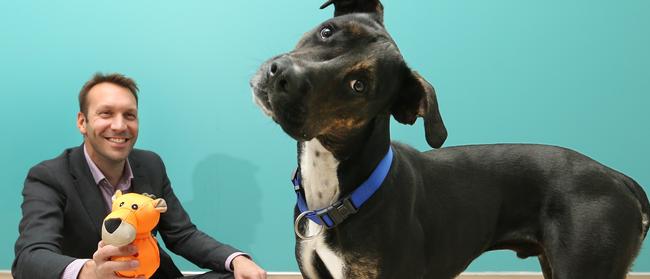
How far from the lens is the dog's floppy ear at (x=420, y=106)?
4.37 ft

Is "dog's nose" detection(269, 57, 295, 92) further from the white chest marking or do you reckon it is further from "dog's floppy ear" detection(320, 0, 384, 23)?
"dog's floppy ear" detection(320, 0, 384, 23)

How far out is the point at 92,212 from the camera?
6.91 feet

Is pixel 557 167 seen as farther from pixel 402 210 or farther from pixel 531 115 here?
pixel 531 115

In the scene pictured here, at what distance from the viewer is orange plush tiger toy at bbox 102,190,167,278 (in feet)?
5.29

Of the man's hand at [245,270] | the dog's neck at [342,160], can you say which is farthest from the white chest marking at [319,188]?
the man's hand at [245,270]

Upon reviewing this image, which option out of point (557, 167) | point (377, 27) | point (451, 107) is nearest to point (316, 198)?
point (377, 27)

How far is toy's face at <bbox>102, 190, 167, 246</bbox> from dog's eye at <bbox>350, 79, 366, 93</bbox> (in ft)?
2.60

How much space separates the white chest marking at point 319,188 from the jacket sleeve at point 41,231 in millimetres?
858

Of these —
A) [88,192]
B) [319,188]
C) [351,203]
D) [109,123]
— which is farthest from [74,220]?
[351,203]

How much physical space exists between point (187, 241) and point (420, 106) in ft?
4.48

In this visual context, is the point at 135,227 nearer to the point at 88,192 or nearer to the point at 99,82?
the point at 88,192

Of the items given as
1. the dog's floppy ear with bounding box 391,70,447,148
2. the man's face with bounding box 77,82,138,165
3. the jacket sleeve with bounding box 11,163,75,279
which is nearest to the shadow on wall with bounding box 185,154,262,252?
the man's face with bounding box 77,82,138,165

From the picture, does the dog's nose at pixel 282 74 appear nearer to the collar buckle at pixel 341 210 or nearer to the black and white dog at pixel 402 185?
the black and white dog at pixel 402 185

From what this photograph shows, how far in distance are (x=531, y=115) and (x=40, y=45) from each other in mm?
2570
